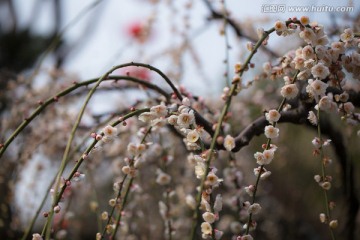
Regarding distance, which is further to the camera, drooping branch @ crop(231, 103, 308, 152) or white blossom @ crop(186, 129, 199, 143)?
drooping branch @ crop(231, 103, 308, 152)

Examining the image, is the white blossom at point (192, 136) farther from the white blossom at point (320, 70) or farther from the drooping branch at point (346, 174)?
the drooping branch at point (346, 174)

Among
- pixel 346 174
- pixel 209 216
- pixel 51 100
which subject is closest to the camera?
pixel 209 216

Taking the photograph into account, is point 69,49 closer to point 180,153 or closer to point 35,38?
point 35,38

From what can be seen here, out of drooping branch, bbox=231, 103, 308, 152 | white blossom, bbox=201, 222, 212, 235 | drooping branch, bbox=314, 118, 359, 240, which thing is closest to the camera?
white blossom, bbox=201, 222, 212, 235

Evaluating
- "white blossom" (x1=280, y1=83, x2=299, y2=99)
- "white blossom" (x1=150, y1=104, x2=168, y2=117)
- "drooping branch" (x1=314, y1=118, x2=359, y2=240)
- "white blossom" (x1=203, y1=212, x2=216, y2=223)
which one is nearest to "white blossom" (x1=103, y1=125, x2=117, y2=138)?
"white blossom" (x1=150, y1=104, x2=168, y2=117)

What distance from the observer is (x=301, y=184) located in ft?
12.9

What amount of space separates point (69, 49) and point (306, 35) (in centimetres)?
408

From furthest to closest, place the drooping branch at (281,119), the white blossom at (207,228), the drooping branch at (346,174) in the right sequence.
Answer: the drooping branch at (346,174)
the drooping branch at (281,119)
the white blossom at (207,228)

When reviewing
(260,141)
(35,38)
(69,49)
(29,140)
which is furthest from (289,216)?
(35,38)

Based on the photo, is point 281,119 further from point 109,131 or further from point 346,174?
point 346,174

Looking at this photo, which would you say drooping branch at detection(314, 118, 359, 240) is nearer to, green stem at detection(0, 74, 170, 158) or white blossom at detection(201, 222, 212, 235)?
green stem at detection(0, 74, 170, 158)

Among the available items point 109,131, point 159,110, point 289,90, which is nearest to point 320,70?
point 289,90

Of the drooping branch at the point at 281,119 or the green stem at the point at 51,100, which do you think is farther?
the drooping branch at the point at 281,119

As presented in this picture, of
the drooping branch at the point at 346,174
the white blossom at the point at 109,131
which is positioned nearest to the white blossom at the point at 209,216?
the white blossom at the point at 109,131
